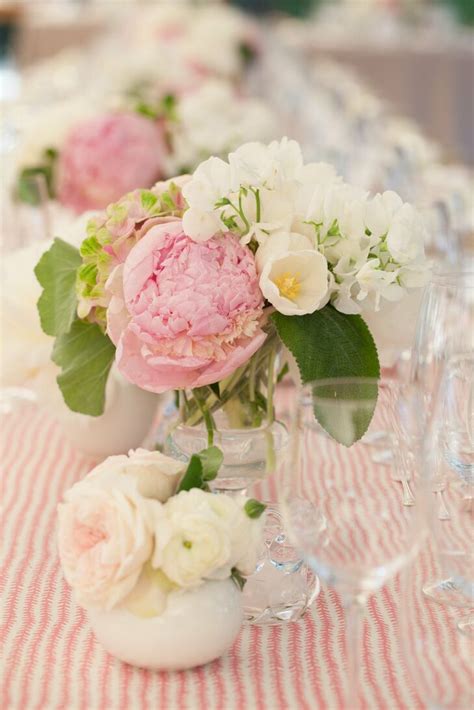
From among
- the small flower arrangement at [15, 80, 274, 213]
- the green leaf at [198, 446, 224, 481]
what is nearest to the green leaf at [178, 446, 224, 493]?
the green leaf at [198, 446, 224, 481]

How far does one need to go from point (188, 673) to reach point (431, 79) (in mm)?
5389

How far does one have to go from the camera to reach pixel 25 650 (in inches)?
31.6

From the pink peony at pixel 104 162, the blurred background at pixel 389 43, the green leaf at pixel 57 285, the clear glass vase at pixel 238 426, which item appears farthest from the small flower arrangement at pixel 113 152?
the blurred background at pixel 389 43

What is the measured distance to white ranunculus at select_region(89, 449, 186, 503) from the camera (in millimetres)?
749

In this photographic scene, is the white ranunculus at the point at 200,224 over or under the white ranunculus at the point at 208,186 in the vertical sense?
under

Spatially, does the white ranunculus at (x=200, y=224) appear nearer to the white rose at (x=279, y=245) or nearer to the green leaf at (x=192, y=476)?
the white rose at (x=279, y=245)

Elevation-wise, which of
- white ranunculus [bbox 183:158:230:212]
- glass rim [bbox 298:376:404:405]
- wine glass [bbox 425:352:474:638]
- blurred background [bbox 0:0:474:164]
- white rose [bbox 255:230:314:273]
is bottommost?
blurred background [bbox 0:0:474:164]

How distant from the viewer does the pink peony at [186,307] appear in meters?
0.79

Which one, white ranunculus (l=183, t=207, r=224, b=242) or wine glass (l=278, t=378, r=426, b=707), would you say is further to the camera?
white ranunculus (l=183, t=207, r=224, b=242)

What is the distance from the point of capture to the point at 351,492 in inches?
28.9

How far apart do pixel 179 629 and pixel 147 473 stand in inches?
3.9

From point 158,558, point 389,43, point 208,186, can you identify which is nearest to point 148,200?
point 208,186

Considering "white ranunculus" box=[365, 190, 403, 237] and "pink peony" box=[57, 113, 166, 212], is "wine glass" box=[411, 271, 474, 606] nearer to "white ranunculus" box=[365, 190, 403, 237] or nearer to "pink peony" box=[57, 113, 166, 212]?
"white ranunculus" box=[365, 190, 403, 237]

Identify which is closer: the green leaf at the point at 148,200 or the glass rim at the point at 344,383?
the glass rim at the point at 344,383
